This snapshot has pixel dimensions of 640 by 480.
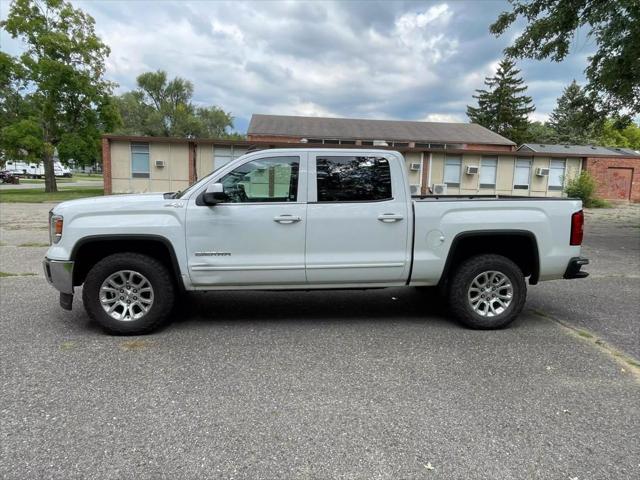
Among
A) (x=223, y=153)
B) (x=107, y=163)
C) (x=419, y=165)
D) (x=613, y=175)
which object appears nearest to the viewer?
(x=107, y=163)

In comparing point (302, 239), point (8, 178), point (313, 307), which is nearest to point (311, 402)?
point (302, 239)

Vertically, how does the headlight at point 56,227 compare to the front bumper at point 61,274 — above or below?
above

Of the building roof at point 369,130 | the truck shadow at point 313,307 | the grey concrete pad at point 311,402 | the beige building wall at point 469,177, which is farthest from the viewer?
the building roof at point 369,130

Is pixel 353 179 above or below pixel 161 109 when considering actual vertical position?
below

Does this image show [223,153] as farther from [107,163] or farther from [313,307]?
[313,307]

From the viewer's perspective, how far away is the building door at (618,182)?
2995cm

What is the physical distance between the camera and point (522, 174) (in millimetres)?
26406

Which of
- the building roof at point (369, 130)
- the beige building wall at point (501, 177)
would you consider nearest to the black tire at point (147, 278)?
the beige building wall at point (501, 177)

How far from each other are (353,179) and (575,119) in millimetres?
12812

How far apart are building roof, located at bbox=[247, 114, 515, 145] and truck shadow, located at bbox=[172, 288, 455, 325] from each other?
100 ft

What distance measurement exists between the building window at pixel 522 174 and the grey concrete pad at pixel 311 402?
23.5 m

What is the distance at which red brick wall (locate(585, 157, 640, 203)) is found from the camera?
2967 centimetres

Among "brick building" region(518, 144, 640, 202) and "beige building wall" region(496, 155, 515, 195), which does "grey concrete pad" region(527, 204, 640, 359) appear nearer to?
"beige building wall" region(496, 155, 515, 195)

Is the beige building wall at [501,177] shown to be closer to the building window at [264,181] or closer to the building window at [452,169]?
the building window at [452,169]
